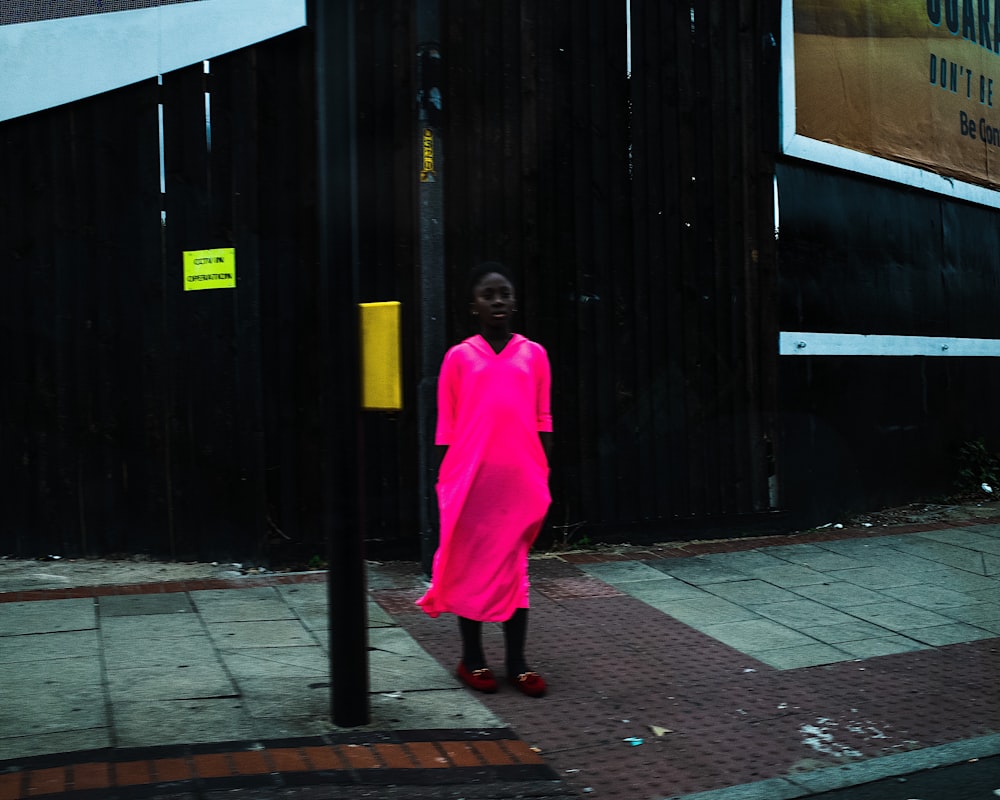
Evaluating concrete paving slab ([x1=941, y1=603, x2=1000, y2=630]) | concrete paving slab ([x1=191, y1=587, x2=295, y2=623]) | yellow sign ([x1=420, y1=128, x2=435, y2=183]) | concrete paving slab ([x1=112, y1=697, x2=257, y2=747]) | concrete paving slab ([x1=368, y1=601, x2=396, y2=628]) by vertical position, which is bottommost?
concrete paving slab ([x1=941, y1=603, x2=1000, y2=630])

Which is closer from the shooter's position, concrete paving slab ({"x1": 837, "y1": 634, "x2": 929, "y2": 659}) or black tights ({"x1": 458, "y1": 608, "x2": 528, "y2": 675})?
black tights ({"x1": 458, "y1": 608, "x2": 528, "y2": 675})

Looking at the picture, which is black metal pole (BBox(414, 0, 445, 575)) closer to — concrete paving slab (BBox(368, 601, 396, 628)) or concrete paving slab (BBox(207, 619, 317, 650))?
concrete paving slab (BBox(368, 601, 396, 628))

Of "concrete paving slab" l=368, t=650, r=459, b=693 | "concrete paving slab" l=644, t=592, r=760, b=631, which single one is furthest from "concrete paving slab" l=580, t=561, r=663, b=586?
"concrete paving slab" l=368, t=650, r=459, b=693

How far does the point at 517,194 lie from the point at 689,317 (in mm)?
1769

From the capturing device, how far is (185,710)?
13.7 feet

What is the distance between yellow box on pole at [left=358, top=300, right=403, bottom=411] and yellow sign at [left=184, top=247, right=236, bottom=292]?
297 centimetres

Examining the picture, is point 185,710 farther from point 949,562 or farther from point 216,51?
point 949,562

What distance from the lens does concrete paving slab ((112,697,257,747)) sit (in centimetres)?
388

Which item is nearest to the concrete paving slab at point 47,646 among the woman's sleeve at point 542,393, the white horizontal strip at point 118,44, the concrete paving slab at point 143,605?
the concrete paving slab at point 143,605

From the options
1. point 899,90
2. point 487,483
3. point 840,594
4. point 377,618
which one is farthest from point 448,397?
point 899,90

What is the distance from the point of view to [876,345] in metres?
9.62

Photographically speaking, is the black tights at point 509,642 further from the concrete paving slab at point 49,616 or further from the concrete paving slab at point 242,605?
the concrete paving slab at point 49,616

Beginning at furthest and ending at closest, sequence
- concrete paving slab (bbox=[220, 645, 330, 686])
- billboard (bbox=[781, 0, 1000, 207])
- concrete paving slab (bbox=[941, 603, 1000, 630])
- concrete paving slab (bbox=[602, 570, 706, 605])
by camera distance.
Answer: billboard (bbox=[781, 0, 1000, 207]) → concrete paving slab (bbox=[602, 570, 706, 605]) → concrete paving slab (bbox=[941, 603, 1000, 630]) → concrete paving slab (bbox=[220, 645, 330, 686])

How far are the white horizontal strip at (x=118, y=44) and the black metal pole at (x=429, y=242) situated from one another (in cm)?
94
